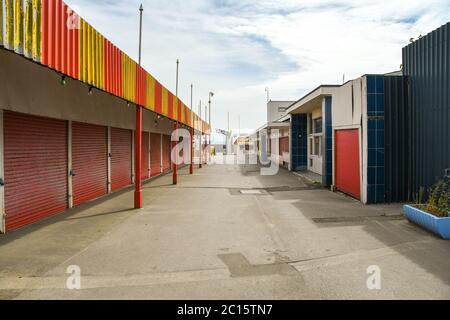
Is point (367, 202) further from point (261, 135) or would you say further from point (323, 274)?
point (261, 135)

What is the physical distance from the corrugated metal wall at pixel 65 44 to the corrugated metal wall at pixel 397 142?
315 inches

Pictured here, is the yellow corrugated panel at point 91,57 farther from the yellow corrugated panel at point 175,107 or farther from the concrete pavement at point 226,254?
the yellow corrugated panel at point 175,107

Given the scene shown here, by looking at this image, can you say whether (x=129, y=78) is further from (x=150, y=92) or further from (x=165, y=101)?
(x=165, y=101)

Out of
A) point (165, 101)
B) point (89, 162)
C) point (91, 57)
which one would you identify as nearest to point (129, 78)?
point (91, 57)

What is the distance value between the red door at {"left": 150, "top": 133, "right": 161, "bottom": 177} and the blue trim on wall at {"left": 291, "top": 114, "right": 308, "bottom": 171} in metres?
9.40

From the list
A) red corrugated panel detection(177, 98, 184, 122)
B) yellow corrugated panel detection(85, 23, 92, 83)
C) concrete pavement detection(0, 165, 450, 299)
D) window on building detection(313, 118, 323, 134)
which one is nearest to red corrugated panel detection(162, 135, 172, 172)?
red corrugated panel detection(177, 98, 184, 122)

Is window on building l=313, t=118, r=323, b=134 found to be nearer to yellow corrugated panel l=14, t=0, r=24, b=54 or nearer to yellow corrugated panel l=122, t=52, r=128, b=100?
yellow corrugated panel l=122, t=52, r=128, b=100

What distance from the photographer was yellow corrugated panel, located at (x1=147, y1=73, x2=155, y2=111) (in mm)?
11938

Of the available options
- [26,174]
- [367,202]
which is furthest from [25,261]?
[367,202]

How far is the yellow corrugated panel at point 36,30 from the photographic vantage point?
211 inches

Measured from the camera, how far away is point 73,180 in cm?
1080

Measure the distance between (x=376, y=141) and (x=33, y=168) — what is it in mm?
9920
